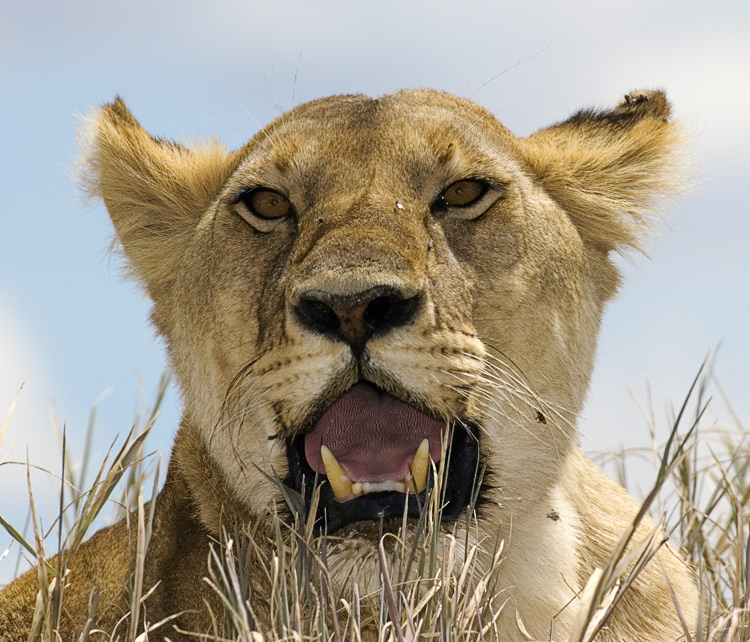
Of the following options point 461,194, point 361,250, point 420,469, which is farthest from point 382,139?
point 420,469

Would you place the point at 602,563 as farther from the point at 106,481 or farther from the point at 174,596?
the point at 106,481

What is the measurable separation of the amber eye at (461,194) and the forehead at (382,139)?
0.23 feet

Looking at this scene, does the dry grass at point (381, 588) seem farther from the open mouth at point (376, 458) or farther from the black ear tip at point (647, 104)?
the black ear tip at point (647, 104)

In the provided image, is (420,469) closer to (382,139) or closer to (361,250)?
(361,250)

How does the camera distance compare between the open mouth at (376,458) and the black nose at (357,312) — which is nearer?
the black nose at (357,312)

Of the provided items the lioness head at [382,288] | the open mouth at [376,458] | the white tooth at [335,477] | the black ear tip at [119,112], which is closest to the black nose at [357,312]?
the lioness head at [382,288]

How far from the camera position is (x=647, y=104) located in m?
4.83

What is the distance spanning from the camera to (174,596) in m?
3.60

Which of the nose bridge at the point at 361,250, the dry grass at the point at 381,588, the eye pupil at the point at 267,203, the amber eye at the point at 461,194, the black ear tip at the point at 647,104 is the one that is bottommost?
the dry grass at the point at 381,588

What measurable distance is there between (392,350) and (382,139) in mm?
1029

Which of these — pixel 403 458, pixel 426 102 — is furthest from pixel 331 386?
pixel 426 102

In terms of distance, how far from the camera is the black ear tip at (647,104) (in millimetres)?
4805

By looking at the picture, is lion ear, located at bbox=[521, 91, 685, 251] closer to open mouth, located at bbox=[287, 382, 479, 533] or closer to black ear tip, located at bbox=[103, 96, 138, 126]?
open mouth, located at bbox=[287, 382, 479, 533]

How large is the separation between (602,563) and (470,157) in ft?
4.81
